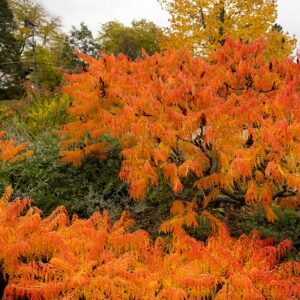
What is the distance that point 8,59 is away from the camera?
3109 centimetres

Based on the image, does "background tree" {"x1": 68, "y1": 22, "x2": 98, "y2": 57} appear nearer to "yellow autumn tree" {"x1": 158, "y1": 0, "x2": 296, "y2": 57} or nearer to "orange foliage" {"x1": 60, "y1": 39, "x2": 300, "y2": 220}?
"yellow autumn tree" {"x1": 158, "y1": 0, "x2": 296, "y2": 57}

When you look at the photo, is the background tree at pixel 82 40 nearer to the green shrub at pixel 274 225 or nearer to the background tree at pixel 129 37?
the background tree at pixel 129 37

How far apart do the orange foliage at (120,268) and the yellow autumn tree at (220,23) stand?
39.8 ft

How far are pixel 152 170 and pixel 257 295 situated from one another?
184 centimetres

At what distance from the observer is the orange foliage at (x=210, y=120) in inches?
183

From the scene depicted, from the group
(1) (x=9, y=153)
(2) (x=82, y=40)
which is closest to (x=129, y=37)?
(2) (x=82, y=40)

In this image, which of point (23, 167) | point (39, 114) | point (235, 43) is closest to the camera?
point (235, 43)

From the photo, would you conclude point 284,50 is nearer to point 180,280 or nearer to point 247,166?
point 247,166

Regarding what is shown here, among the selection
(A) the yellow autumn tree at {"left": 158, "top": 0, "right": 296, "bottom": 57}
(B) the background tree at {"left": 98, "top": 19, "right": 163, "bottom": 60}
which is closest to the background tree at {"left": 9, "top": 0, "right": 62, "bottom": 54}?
(B) the background tree at {"left": 98, "top": 19, "right": 163, "bottom": 60}

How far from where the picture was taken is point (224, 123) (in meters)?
5.01

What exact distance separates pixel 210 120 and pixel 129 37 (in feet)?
103

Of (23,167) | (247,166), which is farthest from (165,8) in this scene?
(247,166)

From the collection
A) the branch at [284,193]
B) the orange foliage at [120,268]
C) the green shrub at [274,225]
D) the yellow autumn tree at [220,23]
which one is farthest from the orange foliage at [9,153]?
the yellow autumn tree at [220,23]

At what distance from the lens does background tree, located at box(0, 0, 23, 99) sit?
31078 mm
